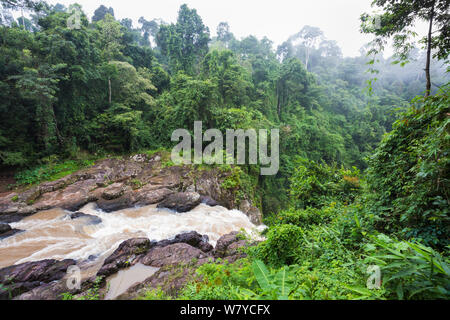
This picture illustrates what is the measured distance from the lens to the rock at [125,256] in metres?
4.49

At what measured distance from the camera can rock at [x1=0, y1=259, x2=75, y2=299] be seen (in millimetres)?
3983

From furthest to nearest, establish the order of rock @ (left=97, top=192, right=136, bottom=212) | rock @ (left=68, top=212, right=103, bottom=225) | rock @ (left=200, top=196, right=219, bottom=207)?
rock @ (left=200, top=196, right=219, bottom=207) → rock @ (left=97, top=192, right=136, bottom=212) → rock @ (left=68, top=212, right=103, bottom=225)

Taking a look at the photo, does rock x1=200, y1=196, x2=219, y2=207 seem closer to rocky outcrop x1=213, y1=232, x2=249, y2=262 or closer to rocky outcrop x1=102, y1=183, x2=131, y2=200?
rocky outcrop x1=213, y1=232, x2=249, y2=262

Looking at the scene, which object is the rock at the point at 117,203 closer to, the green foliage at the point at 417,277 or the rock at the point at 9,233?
the rock at the point at 9,233

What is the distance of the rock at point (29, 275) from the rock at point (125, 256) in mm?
1104

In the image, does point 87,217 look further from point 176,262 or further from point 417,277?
point 417,277

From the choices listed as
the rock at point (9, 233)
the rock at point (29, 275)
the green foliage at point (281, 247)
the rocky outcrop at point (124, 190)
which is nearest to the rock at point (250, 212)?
the rocky outcrop at point (124, 190)

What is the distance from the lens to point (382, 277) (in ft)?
6.07

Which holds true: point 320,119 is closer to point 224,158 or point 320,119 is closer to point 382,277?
point 224,158

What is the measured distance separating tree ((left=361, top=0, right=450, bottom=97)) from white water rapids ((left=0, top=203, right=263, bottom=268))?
6041 millimetres

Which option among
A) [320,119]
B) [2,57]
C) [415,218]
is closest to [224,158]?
[415,218]
